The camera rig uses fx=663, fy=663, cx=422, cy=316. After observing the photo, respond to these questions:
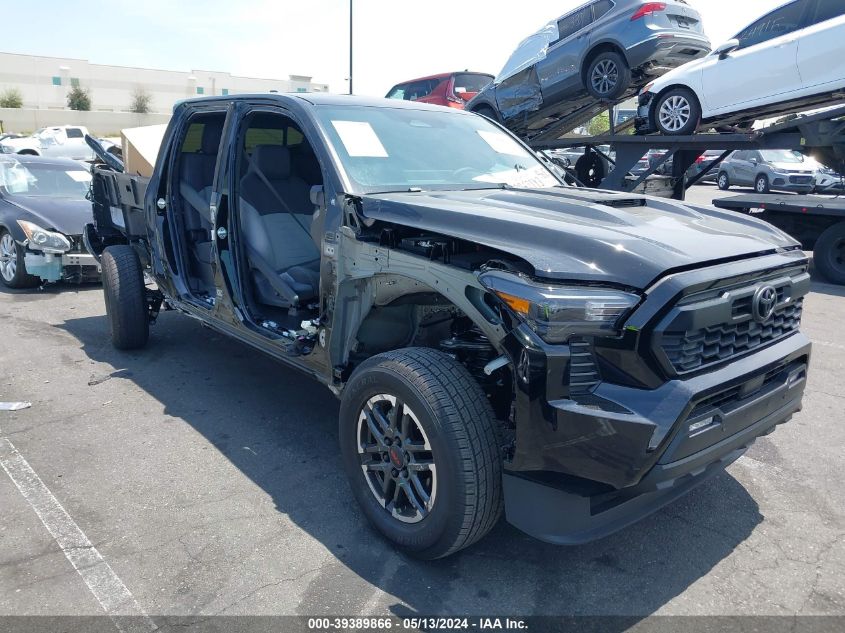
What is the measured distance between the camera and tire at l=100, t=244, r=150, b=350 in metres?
5.41

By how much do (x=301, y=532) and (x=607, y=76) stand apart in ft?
29.3

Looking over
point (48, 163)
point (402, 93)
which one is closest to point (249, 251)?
point (48, 163)

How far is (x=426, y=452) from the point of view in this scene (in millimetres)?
2785

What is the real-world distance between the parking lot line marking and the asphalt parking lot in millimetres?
29

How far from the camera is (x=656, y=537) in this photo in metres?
3.14

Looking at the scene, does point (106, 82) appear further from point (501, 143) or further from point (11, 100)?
point (501, 143)

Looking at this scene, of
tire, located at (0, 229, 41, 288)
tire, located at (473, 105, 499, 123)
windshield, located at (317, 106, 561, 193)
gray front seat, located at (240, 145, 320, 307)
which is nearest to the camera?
windshield, located at (317, 106, 561, 193)

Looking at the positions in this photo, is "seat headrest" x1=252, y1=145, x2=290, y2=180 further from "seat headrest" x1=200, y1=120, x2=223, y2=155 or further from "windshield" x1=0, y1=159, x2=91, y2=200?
"windshield" x1=0, y1=159, x2=91, y2=200

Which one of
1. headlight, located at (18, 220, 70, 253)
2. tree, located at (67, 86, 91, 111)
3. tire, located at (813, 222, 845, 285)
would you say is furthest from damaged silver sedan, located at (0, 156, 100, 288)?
tree, located at (67, 86, 91, 111)

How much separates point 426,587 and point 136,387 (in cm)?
316

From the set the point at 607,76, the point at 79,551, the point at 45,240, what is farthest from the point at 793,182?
the point at 79,551

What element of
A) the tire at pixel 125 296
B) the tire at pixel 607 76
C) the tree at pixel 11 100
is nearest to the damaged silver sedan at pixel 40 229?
the tire at pixel 125 296

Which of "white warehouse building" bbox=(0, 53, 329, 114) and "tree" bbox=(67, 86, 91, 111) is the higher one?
"white warehouse building" bbox=(0, 53, 329, 114)

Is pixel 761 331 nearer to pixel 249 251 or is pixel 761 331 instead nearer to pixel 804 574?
pixel 804 574
